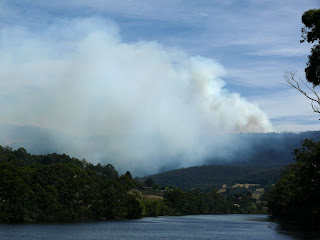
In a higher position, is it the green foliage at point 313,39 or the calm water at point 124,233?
the green foliage at point 313,39

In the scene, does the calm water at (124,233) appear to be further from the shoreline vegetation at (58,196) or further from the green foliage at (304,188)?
the shoreline vegetation at (58,196)

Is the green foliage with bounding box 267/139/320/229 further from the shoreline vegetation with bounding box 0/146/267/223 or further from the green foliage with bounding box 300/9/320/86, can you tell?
the shoreline vegetation with bounding box 0/146/267/223

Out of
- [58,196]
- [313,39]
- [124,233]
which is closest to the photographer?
[313,39]

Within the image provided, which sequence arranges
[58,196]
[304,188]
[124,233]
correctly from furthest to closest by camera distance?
[58,196], [304,188], [124,233]

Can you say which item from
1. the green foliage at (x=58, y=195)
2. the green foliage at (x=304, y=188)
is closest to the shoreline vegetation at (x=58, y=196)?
the green foliage at (x=58, y=195)

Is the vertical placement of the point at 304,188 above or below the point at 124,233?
above

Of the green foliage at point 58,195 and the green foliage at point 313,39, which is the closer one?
the green foliage at point 313,39

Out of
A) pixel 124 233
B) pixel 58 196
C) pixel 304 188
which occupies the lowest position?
pixel 124 233

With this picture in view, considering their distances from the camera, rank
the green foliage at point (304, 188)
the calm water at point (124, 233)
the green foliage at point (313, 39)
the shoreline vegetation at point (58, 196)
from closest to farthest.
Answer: the green foliage at point (313, 39)
the calm water at point (124, 233)
the green foliage at point (304, 188)
the shoreline vegetation at point (58, 196)

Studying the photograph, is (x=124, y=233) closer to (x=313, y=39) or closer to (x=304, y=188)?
(x=304, y=188)

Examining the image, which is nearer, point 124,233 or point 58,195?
point 124,233

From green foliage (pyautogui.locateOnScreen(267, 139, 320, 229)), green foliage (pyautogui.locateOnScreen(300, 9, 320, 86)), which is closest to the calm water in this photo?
green foliage (pyautogui.locateOnScreen(267, 139, 320, 229))

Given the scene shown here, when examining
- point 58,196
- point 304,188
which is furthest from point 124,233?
point 58,196

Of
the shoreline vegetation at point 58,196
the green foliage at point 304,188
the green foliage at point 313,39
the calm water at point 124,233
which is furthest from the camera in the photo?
the shoreline vegetation at point 58,196
